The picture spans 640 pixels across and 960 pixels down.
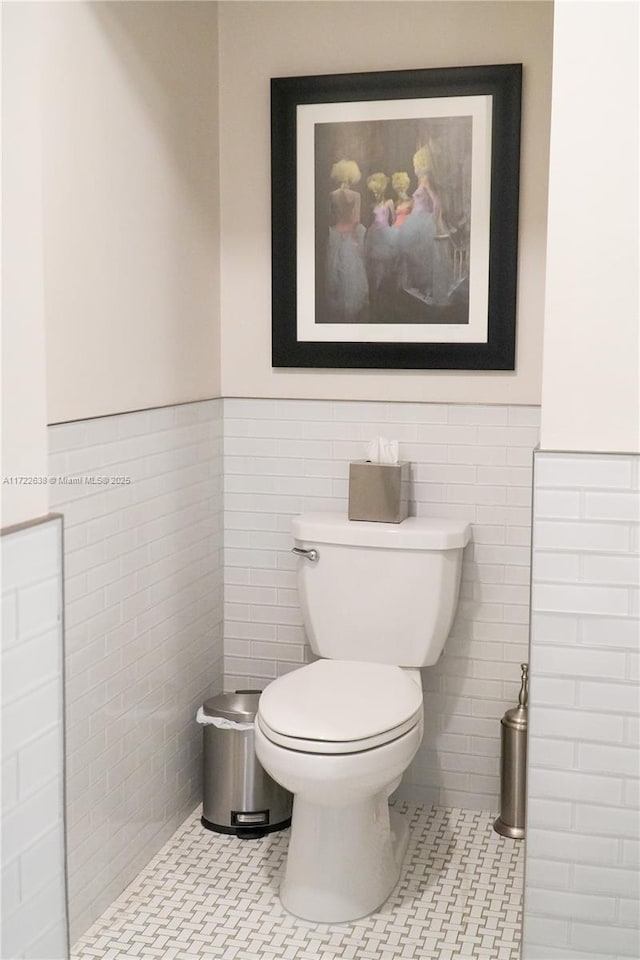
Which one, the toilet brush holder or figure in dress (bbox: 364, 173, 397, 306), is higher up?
figure in dress (bbox: 364, 173, 397, 306)

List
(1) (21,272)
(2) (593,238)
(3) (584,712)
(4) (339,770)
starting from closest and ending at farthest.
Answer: (1) (21,272)
(2) (593,238)
(3) (584,712)
(4) (339,770)

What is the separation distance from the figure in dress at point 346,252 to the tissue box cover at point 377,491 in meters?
Result: 0.43

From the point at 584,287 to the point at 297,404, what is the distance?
3.96ft

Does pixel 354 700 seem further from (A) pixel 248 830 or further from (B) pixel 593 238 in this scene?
(B) pixel 593 238

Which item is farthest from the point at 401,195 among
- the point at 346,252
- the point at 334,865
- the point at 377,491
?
the point at 334,865

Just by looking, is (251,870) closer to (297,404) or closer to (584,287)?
(297,404)

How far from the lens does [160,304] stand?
2668 mm

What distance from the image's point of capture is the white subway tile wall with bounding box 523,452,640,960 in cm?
198

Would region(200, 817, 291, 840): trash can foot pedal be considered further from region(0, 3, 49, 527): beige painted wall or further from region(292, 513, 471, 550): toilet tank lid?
region(0, 3, 49, 527): beige painted wall

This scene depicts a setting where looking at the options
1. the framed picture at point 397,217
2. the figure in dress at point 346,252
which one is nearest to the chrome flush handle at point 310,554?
the framed picture at point 397,217

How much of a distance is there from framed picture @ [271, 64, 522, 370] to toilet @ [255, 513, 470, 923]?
49cm

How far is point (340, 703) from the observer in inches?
95.9

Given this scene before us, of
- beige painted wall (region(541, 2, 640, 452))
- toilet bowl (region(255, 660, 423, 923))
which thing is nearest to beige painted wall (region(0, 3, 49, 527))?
beige painted wall (region(541, 2, 640, 452))

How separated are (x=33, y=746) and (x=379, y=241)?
5.99 feet
